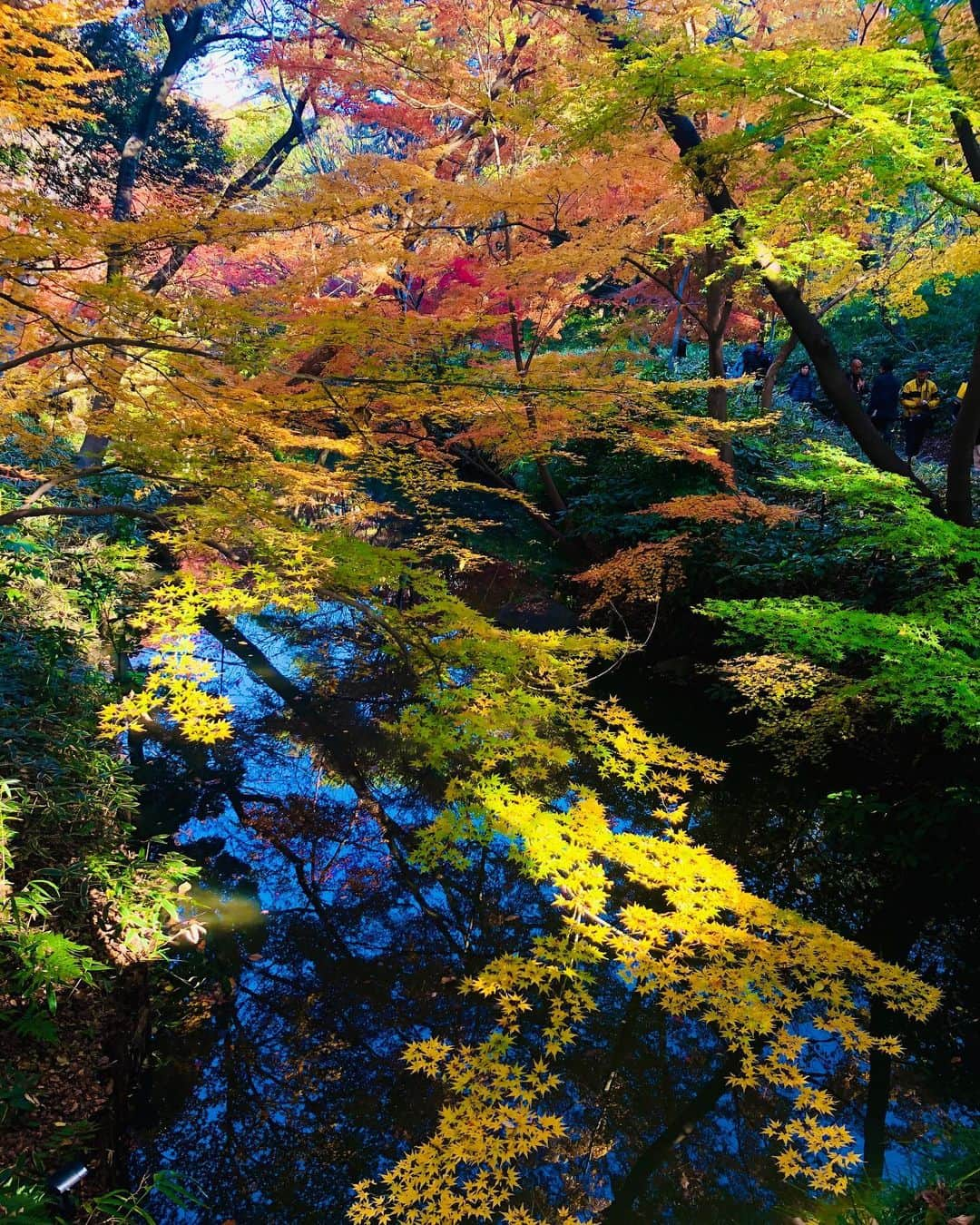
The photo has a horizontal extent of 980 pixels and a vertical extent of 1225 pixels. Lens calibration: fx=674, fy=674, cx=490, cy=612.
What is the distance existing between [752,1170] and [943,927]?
243 centimetres

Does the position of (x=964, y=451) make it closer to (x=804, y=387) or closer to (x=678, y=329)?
(x=804, y=387)

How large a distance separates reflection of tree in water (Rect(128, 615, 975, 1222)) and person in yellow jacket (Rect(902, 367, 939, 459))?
6.09 metres

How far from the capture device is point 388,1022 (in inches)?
148

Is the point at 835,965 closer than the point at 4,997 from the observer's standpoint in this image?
No

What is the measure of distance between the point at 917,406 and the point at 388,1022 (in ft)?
30.8

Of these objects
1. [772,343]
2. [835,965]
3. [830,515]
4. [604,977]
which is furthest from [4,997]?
[772,343]

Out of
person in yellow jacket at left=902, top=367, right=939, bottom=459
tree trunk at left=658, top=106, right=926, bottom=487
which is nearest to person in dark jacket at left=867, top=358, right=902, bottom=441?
person in yellow jacket at left=902, top=367, right=939, bottom=459

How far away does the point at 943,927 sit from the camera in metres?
4.57

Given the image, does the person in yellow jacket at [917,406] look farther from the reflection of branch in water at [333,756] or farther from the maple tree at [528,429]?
the reflection of branch in water at [333,756]

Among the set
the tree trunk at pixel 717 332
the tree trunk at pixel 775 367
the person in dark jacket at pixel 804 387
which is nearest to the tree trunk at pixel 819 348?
the tree trunk at pixel 717 332

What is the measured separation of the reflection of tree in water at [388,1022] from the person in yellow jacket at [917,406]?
6090mm

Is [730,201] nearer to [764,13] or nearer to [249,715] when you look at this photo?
[764,13]

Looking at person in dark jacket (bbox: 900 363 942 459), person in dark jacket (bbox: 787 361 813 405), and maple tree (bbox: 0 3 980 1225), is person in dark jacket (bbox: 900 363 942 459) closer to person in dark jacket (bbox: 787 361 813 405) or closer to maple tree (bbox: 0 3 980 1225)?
maple tree (bbox: 0 3 980 1225)

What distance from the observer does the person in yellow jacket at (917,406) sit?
8.73m
